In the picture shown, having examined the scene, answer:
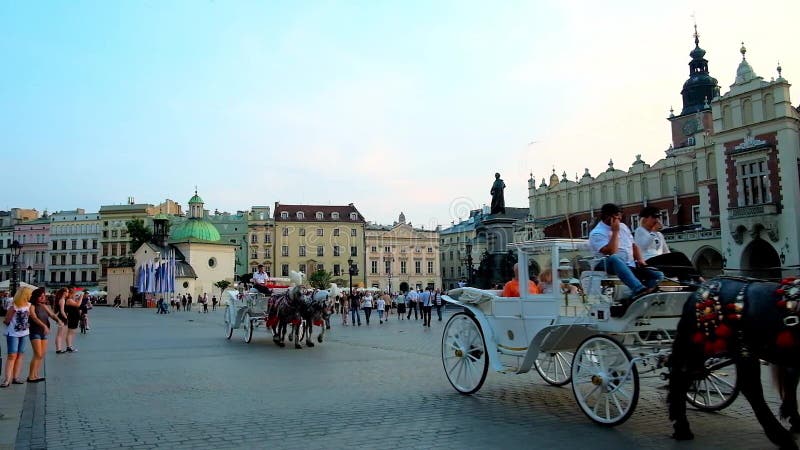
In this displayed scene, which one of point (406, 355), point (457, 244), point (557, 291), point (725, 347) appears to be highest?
point (457, 244)

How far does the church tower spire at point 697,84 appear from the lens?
64750 mm

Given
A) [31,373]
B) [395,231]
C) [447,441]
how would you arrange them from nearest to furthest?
[447,441] < [31,373] < [395,231]

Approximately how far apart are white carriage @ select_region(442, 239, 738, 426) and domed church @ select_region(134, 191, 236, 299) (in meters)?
70.2

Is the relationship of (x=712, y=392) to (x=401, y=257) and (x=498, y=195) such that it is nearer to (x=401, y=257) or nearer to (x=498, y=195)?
(x=498, y=195)

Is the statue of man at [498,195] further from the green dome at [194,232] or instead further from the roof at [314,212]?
the roof at [314,212]

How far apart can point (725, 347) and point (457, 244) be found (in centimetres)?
10379

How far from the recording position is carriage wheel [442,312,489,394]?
9.05 metres

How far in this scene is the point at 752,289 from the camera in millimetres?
5973

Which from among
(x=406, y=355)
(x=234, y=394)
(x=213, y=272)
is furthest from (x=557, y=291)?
(x=213, y=272)

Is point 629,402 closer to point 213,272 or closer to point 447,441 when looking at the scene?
point 447,441

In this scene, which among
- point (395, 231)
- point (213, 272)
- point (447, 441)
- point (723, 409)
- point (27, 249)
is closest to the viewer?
point (447, 441)

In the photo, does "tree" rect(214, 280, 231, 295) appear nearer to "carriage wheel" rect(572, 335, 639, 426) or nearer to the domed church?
the domed church

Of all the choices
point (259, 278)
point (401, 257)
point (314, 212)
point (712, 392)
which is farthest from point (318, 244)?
point (712, 392)

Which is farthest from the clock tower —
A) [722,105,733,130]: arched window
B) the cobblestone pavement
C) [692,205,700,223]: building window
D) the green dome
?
the cobblestone pavement
